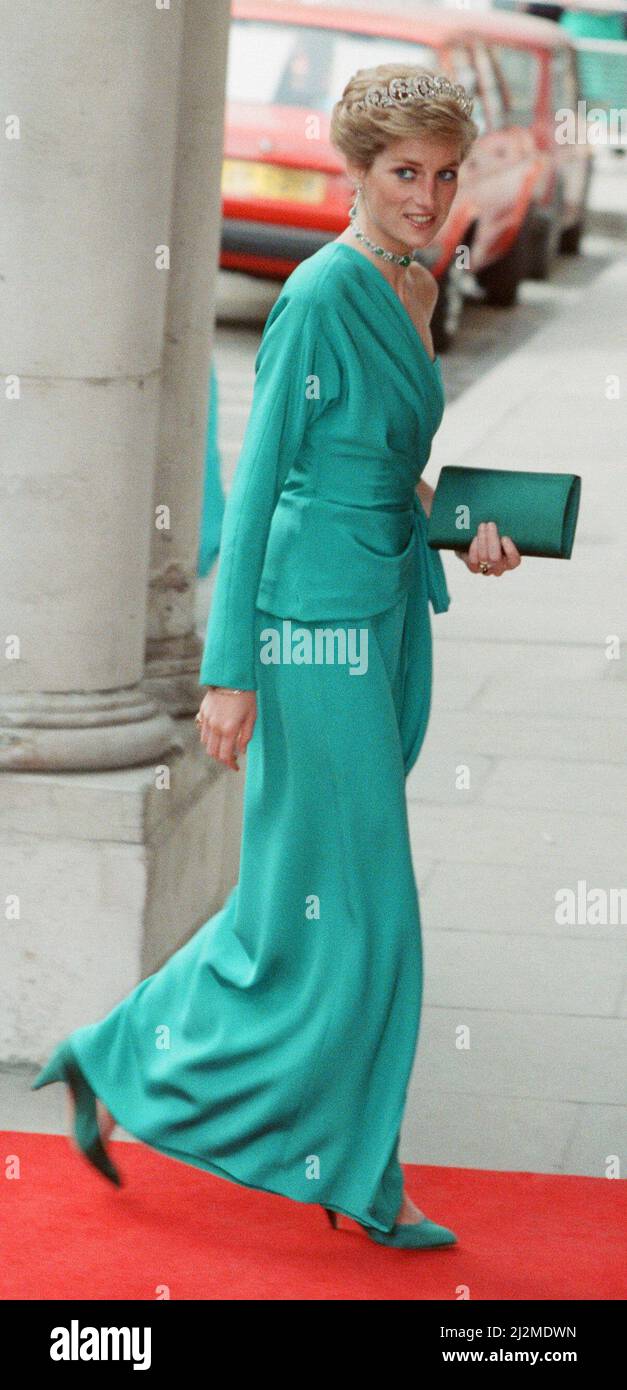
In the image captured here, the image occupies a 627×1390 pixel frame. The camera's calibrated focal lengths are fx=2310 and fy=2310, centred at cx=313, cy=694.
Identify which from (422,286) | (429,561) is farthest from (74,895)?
(422,286)

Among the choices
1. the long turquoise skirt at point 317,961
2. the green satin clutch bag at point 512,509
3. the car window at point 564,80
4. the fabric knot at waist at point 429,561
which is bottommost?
the long turquoise skirt at point 317,961

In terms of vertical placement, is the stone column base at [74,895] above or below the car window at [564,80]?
below

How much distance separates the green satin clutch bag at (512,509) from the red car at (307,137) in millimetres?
9638

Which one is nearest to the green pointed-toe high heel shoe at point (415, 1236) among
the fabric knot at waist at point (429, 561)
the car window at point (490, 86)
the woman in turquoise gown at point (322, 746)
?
the woman in turquoise gown at point (322, 746)

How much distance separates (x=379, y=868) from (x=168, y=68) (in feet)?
5.82

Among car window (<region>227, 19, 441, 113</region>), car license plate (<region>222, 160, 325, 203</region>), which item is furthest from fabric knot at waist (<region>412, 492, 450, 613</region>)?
car window (<region>227, 19, 441, 113</region>)

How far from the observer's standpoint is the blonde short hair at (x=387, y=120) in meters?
3.61

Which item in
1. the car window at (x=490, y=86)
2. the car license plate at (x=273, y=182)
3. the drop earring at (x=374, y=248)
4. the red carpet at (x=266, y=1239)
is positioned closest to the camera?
the drop earring at (x=374, y=248)

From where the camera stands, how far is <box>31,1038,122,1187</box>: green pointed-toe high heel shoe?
4.13 m

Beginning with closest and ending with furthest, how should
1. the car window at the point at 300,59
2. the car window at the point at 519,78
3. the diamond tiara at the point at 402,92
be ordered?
the diamond tiara at the point at 402,92 → the car window at the point at 300,59 → the car window at the point at 519,78

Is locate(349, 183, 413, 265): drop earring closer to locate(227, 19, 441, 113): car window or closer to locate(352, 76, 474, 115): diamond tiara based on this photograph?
locate(352, 76, 474, 115): diamond tiara

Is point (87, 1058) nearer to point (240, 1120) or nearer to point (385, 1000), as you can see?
→ point (240, 1120)

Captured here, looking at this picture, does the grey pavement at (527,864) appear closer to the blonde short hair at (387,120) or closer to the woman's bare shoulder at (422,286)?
the woman's bare shoulder at (422,286)

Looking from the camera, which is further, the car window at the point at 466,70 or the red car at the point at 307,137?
the car window at the point at 466,70
